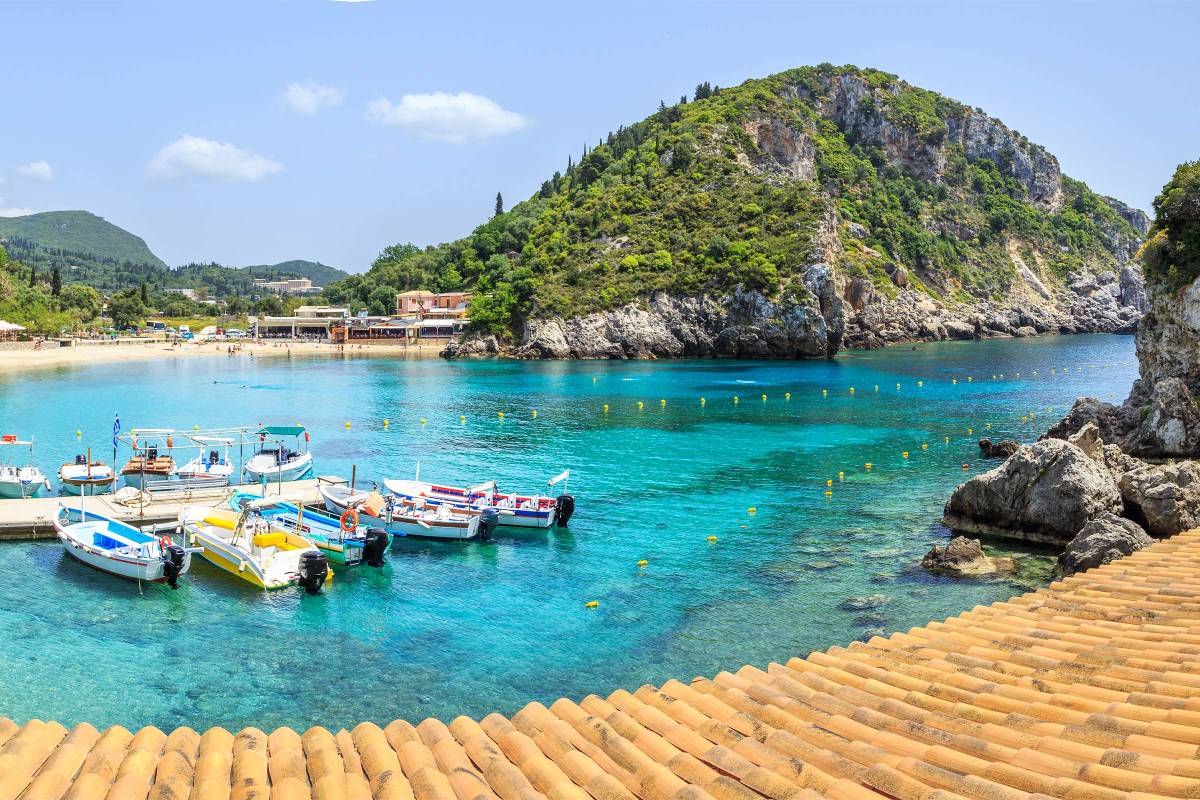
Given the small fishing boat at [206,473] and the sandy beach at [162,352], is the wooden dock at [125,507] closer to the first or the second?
the small fishing boat at [206,473]

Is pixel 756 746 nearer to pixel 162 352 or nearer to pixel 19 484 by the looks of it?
pixel 19 484

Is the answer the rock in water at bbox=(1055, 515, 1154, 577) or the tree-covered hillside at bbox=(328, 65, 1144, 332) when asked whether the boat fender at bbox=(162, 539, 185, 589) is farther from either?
the tree-covered hillside at bbox=(328, 65, 1144, 332)

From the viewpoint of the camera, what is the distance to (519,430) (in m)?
55.3

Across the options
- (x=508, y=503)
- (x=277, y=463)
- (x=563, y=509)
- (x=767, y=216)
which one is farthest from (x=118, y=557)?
(x=767, y=216)

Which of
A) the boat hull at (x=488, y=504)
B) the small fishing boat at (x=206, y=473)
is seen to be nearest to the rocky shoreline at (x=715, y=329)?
the small fishing boat at (x=206, y=473)

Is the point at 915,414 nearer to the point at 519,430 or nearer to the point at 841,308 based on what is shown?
the point at 519,430

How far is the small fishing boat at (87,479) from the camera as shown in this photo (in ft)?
122

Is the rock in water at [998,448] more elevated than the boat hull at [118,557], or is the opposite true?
the rock in water at [998,448]

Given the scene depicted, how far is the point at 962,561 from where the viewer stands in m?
25.4

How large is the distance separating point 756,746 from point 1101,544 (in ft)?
66.4

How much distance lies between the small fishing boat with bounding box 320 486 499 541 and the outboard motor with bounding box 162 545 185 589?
602cm

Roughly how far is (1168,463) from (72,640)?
42.6m

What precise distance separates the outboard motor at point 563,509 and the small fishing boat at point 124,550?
12.6m

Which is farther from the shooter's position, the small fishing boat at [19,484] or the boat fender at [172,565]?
the small fishing boat at [19,484]
